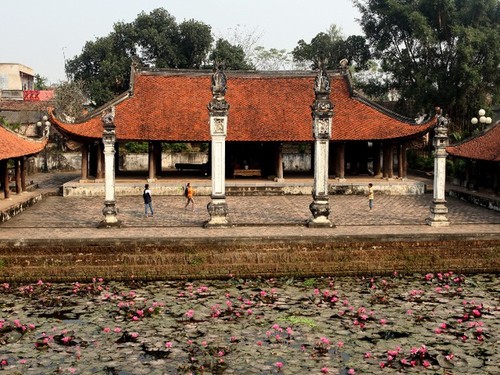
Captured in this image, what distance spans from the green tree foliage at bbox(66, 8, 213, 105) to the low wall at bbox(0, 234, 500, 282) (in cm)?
3989

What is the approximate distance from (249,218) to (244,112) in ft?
40.5

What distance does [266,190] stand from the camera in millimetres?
31094

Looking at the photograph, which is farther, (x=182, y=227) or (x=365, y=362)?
(x=182, y=227)

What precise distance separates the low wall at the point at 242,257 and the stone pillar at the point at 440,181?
2280 mm

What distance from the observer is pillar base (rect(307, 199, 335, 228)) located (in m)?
19.7

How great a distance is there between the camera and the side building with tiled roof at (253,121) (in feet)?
104

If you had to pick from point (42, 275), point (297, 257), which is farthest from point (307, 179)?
point (42, 275)

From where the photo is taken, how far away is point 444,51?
46.9m

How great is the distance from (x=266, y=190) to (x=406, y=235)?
1384 cm

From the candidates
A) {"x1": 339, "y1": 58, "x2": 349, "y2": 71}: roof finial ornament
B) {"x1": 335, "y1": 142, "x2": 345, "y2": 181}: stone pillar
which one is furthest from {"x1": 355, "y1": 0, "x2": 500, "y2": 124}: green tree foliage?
{"x1": 335, "y1": 142, "x2": 345, "y2": 181}: stone pillar

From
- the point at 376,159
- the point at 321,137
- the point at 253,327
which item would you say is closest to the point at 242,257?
the point at 253,327

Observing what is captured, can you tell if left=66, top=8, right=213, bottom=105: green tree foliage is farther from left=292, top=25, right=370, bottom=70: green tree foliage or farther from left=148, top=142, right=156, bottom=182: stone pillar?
left=148, top=142, right=156, bottom=182: stone pillar

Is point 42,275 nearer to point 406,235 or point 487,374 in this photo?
point 406,235

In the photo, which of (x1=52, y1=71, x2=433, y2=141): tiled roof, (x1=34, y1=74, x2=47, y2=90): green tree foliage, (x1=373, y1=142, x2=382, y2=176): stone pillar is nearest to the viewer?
(x1=52, y1=71, x2=433, y2=141): tiled roof
